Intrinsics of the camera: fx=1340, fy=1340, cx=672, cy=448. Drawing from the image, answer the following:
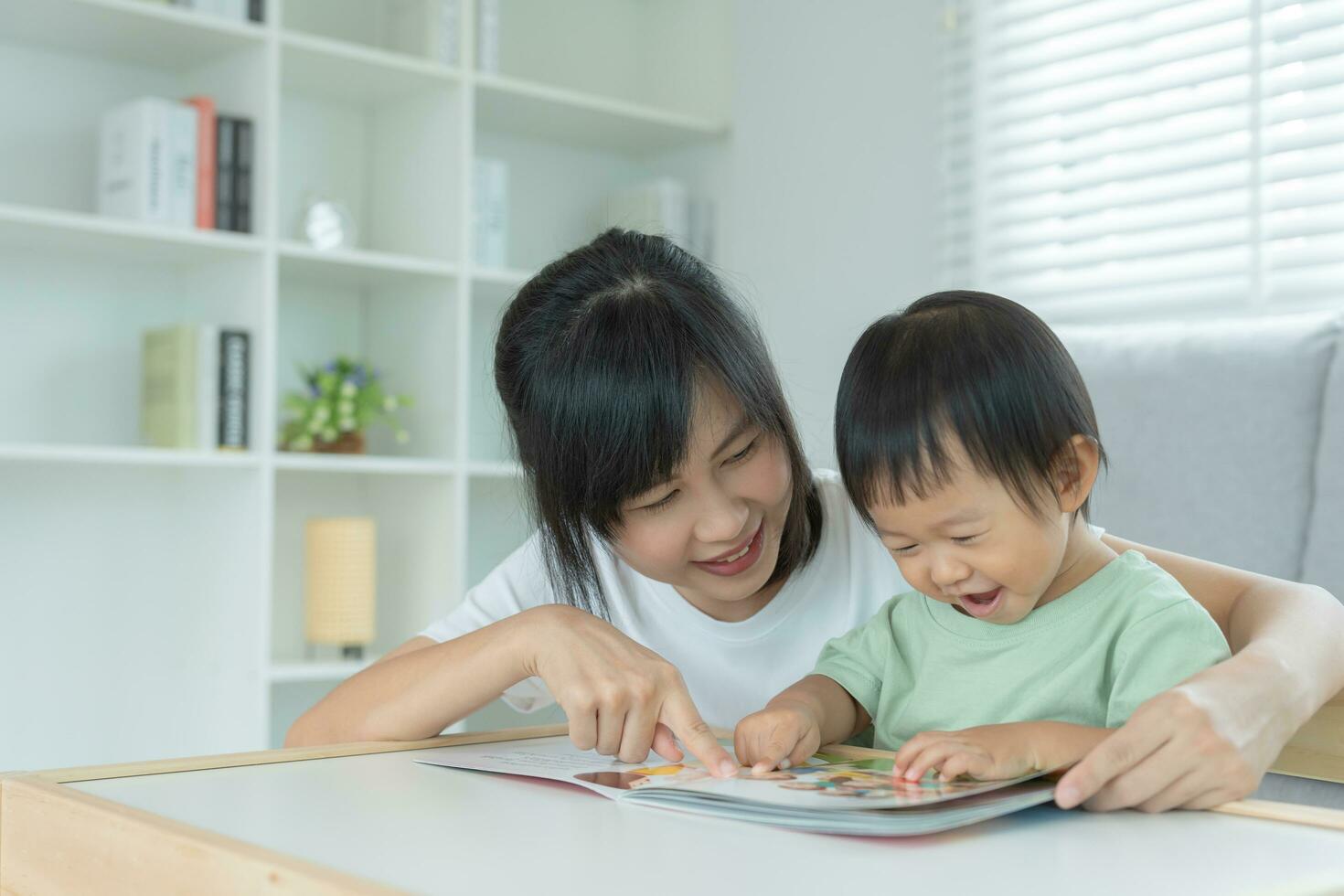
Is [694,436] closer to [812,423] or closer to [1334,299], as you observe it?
[1334,299]

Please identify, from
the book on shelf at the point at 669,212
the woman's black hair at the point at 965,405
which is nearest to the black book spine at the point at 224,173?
the book on shelf at the point at 669,212

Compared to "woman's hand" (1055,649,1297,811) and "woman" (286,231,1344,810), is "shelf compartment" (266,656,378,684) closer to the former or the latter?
"woman" (286,231,1344,810)

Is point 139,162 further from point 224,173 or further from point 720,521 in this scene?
point 720,521

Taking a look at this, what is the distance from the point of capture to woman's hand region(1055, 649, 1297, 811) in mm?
735

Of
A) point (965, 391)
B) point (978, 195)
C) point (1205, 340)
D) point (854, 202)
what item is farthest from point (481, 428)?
point (965, 391)

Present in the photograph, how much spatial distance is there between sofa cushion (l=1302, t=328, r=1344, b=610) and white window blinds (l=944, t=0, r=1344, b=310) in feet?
1.66

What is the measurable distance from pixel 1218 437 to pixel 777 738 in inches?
44.8

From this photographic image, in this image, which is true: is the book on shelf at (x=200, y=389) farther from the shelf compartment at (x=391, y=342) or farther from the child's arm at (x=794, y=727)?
the child's arm at (x=794, y=727)

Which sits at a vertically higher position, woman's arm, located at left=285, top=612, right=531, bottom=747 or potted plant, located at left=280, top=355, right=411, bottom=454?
potted plant, located at left=280, top=355, right=411, bottom=454

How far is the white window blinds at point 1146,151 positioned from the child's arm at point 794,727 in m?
1.50

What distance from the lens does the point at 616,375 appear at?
1.11 meters

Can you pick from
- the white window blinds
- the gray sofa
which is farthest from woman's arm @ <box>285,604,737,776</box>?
the white window blinds

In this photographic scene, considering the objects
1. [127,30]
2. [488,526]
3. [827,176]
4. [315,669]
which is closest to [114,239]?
[127,30]

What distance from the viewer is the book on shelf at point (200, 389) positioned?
239 centimetres
